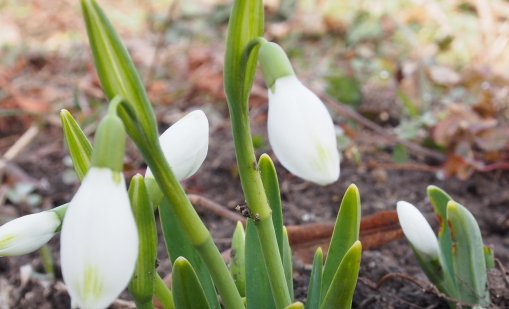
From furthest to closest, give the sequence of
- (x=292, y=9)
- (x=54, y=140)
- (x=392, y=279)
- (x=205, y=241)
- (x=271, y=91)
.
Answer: (x=292, y=9) < (x=54, y=140) < (x=392, y=279) < (x=205, y=241) < (x=271, y=91)

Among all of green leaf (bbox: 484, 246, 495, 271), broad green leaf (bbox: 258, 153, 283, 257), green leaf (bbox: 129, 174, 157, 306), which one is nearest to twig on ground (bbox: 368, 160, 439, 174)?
green leaf (bbox: 484, 246, 495, 271)

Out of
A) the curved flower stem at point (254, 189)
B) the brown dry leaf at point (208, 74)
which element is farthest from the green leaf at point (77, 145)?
the brown dry leaf at point (208, 74)

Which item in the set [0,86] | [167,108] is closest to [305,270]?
[167,108]

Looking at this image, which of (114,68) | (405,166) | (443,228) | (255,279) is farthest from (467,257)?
(405,166)

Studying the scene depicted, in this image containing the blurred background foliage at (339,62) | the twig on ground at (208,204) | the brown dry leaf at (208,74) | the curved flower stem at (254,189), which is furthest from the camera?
the brown dry leaf at (208,74)

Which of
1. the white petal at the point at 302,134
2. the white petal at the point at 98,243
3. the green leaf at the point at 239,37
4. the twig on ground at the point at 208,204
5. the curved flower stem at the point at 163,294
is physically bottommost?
the twig on ground at the point at 208,204

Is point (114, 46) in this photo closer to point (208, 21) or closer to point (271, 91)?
point (271, 91)

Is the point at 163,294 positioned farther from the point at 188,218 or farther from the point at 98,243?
the point at 98,243

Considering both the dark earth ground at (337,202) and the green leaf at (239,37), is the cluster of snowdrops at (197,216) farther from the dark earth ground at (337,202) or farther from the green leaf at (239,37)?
the dark earth ground at (337,202)
